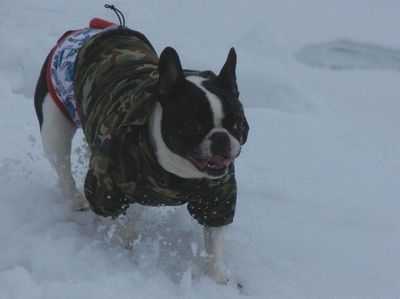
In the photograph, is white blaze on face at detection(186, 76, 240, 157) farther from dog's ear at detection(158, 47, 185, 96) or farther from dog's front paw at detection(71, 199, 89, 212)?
dog's front paw at detection(71, 199, 89, 212)

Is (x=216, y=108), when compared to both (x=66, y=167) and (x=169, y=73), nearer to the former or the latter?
(x=169, y=73)

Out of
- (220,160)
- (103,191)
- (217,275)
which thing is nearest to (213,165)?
(220,160)

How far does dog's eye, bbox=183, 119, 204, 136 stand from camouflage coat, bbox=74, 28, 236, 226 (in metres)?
0.21

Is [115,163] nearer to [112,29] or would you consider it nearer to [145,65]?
[145,65]

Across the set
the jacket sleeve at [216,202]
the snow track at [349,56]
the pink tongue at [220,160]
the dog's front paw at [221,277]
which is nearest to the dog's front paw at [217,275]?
the dog's front paw at [221,277]

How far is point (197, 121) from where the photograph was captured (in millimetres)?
2221

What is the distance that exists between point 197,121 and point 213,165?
0.17 m

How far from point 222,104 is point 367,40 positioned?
6.18 meters

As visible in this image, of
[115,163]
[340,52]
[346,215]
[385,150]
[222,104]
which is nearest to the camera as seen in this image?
[222,104]

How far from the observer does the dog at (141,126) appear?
2.25m

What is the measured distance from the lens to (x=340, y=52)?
750cm

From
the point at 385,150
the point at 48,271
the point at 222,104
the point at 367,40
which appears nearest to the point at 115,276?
the point at 48,271

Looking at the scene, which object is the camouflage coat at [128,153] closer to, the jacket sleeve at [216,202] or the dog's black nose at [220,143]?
the jacket sleeve at [216,202]

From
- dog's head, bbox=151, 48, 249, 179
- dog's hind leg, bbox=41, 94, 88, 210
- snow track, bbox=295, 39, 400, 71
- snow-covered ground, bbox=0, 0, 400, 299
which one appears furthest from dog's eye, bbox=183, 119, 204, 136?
snow track, bbox=295, 39, 400, 71
